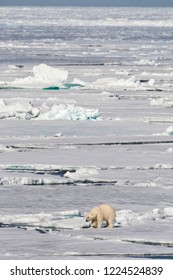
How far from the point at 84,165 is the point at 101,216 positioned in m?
3.11

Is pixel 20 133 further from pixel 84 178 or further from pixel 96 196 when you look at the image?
pixel 96 196

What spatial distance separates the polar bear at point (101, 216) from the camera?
750cm

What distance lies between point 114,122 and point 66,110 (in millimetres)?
761

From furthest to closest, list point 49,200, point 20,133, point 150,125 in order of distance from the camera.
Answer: point 150,125, point 20,133, point 49,200

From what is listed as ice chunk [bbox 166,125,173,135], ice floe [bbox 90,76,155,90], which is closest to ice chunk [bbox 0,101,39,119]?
ice chunk [bbox 166,125,173,135]

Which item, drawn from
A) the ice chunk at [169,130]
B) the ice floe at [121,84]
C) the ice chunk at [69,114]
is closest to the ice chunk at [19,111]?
the ice chunk at [69,114]

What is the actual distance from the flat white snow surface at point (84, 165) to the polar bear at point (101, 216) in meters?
0.07

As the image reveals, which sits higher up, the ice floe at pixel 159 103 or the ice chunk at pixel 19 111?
the ice floe at pixel 159 103

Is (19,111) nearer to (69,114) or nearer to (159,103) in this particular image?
(69,114)

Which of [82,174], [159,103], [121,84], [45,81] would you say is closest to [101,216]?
[82,174]

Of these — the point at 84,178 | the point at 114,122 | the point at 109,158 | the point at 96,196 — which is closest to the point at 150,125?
the point at 114,122

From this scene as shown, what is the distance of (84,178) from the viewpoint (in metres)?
9.88

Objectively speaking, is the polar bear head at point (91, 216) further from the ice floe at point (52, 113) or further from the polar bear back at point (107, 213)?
the ice floe at point (52, 113)

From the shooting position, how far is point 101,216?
7.54 metres
